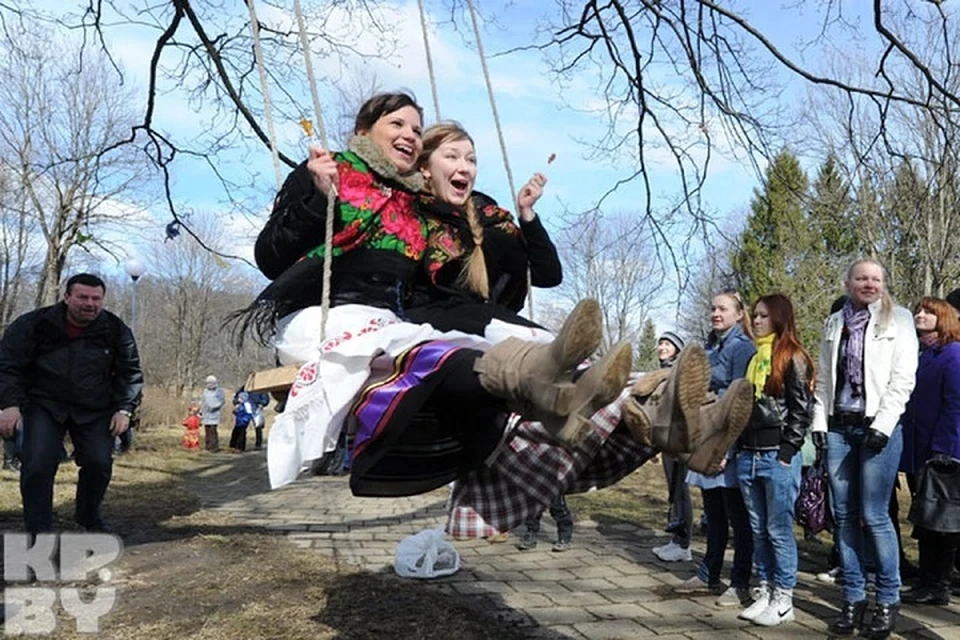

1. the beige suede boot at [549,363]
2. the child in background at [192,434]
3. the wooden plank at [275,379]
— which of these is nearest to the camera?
the beige suede boot at [549,363]

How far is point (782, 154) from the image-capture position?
615 centimetres

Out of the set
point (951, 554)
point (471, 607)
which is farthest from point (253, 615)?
point (951, 554)

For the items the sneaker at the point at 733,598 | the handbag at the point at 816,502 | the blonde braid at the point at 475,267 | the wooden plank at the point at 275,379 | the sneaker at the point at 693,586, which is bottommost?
the sneaker at the point at 693,586

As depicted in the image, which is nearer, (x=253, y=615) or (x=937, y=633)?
(x=937, y=633)

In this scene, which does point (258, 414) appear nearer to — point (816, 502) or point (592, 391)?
point (816, 502)

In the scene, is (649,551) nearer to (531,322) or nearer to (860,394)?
(860,394)

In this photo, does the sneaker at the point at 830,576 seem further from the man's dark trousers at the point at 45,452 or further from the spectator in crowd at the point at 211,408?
the spectator in crowd at the point at 211,408

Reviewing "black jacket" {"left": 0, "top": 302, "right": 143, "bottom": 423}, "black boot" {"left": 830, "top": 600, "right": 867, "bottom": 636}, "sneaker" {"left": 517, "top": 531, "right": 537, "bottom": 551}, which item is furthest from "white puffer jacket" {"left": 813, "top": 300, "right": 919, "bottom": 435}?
"black jacket" {"left": 0, "top": 302, "right": 143, "bottom": 423}

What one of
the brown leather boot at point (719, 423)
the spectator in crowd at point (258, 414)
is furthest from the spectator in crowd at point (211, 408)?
the brown leather boot at point (719, 423)

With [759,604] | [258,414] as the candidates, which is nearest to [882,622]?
[759,604]

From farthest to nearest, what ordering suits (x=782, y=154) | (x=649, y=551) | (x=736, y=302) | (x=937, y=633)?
(x=649, y=551) → (x=782, y=154) → (x=736, y=302) → (x=937, y=633)

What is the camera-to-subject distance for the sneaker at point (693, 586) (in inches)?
211

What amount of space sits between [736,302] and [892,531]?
1557 millimetres

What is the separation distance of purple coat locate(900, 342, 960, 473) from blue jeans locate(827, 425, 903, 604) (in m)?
0.60
